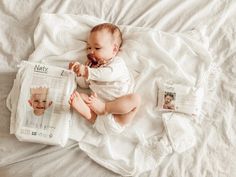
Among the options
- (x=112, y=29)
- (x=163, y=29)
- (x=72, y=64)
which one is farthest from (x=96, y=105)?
(x=163, y=29)

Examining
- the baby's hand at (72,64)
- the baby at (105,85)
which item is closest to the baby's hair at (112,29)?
the baby at (105,85)

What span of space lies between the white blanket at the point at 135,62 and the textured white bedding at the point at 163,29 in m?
0.04

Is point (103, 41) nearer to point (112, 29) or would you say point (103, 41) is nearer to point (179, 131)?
point (112, 29)

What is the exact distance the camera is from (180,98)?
1261 millimetres

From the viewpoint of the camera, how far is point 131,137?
1234 millimetres

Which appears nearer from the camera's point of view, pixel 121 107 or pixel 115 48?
pixel 121 107

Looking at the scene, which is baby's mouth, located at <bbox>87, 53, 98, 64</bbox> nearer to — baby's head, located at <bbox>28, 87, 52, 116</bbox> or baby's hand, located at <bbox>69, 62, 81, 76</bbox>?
baby's hand, located at <bbox>69, 62, 81, 76</bbox>

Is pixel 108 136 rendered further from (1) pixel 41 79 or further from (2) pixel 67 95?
(1) pixel 41 79

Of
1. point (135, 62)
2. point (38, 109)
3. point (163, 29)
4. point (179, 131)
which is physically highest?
point (163, 29)

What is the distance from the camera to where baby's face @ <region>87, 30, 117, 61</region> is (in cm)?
128

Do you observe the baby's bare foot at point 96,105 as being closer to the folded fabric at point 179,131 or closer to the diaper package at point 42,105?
the diaper package at point 42,105

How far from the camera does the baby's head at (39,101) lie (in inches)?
47.8

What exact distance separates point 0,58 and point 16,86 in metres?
0.17

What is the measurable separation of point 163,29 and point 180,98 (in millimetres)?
294
